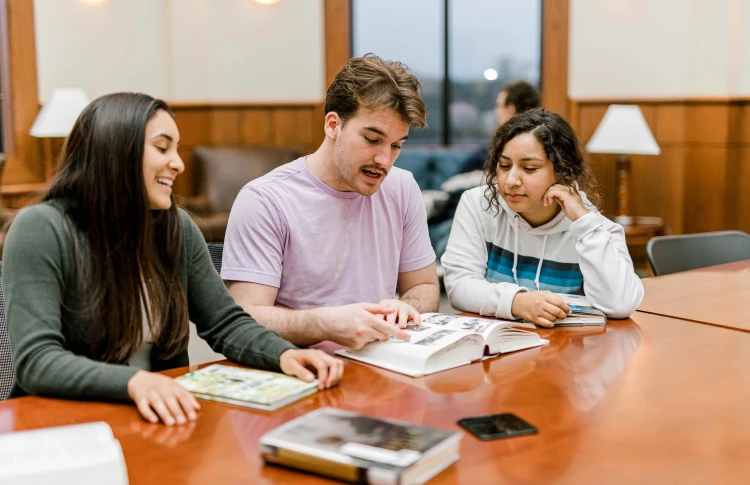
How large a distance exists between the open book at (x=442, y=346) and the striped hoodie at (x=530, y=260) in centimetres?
28

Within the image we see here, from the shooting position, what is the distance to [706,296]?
237 cm

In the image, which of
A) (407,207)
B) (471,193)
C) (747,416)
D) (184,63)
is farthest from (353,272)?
(184,63)

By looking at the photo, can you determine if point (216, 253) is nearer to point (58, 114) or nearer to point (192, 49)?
point (58, 114)

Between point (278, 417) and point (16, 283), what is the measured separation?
0.54 metres

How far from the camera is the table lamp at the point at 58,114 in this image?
203 inches

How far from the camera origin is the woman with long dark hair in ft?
4.74

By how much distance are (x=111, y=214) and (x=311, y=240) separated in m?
0.63

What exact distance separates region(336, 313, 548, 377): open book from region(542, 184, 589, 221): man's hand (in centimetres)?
47

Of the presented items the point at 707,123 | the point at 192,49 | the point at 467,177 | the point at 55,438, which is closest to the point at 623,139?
the point at 707,123

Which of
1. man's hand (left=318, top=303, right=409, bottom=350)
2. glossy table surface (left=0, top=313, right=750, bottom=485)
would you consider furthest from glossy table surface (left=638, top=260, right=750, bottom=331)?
man's hand (left=318, top=303, right=409, bottom=350)

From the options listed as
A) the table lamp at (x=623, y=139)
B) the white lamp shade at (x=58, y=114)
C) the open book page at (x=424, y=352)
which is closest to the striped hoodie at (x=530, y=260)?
the open book page at (x=424, y=352)

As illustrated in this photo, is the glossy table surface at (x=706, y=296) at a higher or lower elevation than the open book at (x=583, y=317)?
lower

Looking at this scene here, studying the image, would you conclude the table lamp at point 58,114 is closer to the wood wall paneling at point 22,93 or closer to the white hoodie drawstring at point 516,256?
the wood wall paneling at point 22,93

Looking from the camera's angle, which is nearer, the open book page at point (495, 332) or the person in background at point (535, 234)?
the open book page at point (495, 332)
